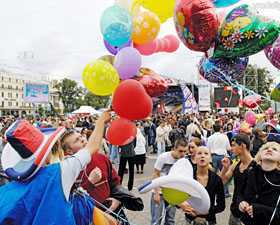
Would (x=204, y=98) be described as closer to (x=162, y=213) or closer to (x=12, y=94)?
(x=162, y=213)

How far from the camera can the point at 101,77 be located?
3666 mm

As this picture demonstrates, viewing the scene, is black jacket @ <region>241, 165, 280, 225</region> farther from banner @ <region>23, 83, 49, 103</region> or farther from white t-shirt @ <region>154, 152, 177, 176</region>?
banner @ <region>23, 83, 49, 103</region>

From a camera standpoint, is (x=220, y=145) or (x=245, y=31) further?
(x=220, y=145)

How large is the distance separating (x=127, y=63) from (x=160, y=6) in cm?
90

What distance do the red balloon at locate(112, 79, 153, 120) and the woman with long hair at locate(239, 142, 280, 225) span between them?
1044 millimetres

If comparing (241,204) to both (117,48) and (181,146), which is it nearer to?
(181,146)

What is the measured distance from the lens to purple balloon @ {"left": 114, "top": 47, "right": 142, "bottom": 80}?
3.78m

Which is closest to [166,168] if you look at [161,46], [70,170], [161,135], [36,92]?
[161,46]

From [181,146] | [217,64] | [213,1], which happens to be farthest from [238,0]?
[181,146]

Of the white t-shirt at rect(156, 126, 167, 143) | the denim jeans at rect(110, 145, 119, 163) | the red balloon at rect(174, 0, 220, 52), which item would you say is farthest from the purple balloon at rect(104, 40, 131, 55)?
the white t-shirt at rect(156, 126, 167, 143)

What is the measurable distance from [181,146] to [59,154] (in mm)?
2058

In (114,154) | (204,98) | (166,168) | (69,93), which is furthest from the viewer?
(69,93)

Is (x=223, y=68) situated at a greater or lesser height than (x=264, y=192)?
greater

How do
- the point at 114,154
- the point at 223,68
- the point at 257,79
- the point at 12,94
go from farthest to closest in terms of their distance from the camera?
the point at 12,94 < the point at 257,79 < the point at 114,154 < the point at 223,68
